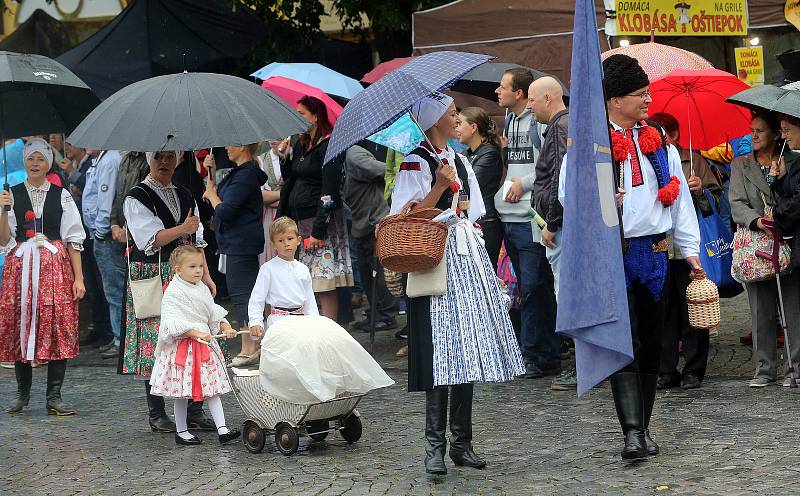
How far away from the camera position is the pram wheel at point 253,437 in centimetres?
742

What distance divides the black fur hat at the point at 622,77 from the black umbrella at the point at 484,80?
3.52 m

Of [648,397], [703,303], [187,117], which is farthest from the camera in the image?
[187,117]

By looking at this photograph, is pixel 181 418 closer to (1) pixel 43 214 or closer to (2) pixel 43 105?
(1) pixel 43 214

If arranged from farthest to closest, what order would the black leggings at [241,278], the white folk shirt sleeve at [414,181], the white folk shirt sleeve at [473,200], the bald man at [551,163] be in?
the black leggings at [241,278] → the bald man at [551,163] → the white folk shirt sleeve at [473,200] → the white folk shirt sleeve at [414,181]

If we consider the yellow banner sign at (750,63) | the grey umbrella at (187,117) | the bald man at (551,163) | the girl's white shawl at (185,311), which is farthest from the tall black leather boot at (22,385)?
the yellow banner sign at (750,63)

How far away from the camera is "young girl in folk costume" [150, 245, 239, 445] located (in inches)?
300

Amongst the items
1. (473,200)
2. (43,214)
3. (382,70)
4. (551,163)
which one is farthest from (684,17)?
(43,214)

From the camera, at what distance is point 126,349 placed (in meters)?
8.17

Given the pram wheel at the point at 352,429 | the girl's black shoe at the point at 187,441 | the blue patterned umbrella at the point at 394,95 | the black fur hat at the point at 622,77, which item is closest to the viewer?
the blue patterned umbrella at the point at 394,95

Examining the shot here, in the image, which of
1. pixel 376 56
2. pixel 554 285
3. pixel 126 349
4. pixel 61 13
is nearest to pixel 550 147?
pixel 554 285

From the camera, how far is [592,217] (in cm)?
623

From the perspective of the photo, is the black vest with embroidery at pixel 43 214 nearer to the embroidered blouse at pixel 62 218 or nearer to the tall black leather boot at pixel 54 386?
the embroidered blouse at pixel 62 218

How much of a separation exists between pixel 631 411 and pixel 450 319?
1048 millimetres

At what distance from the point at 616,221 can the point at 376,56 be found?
987 cm
